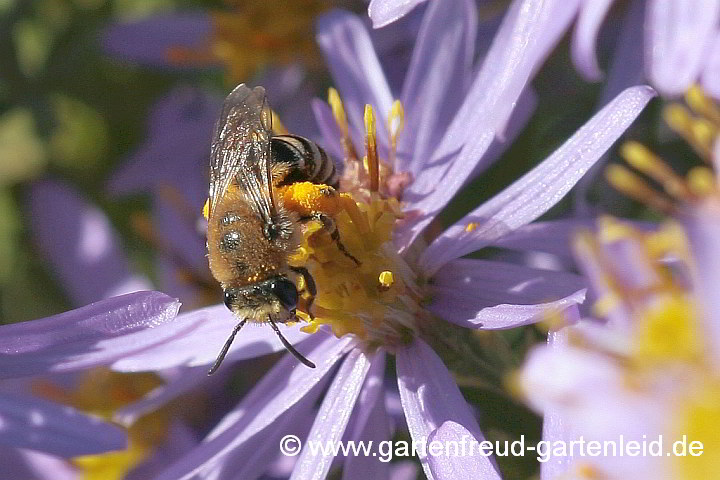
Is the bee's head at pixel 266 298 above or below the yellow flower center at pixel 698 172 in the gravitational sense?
below

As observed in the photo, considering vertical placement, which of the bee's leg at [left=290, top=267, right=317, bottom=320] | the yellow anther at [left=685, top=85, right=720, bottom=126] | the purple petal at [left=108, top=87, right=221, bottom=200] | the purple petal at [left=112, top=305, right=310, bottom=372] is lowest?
the purple petal at [left=112, top=305, right=310, bottom=372]

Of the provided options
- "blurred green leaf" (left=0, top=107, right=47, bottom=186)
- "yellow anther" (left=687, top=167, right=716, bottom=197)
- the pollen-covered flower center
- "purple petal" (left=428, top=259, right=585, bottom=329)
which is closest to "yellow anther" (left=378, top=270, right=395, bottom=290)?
the pollen-covered flower center

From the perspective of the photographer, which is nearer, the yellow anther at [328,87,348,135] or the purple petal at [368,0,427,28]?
the purple petal at [368,0,427,28]

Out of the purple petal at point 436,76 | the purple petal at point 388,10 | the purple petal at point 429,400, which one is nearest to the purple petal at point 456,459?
the purple petal at point 429,400

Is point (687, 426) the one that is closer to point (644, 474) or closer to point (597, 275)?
point (644, 474)

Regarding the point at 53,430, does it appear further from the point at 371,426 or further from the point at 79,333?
the point at 371,426

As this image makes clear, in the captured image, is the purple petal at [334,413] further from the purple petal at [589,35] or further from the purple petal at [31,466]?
the purple petal at [31,466]

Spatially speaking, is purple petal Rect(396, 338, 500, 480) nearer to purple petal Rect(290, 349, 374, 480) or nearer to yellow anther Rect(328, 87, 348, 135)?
purple petal Rect(290, 349, 374, 480)
